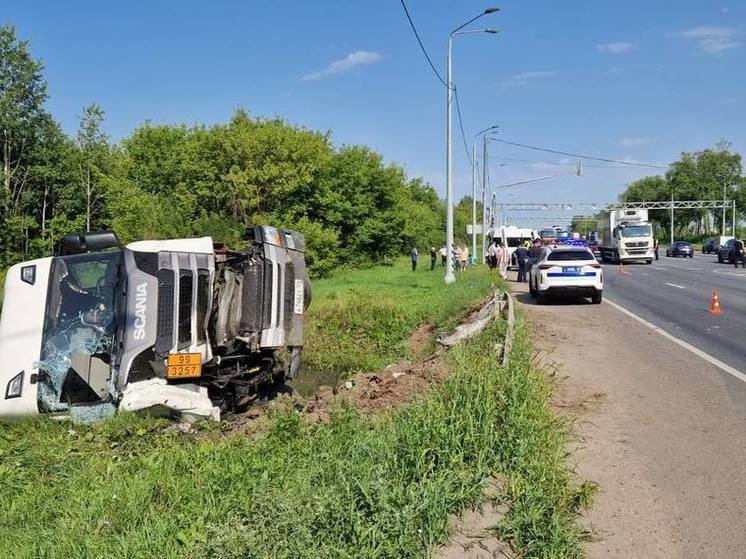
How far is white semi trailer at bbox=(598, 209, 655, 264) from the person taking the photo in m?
41.2

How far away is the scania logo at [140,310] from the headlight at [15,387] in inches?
52.9

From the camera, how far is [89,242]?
863 cm

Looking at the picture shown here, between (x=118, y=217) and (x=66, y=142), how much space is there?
5870 mm

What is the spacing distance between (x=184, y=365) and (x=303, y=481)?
3.76 metres

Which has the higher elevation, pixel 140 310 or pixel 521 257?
pixel 521 257

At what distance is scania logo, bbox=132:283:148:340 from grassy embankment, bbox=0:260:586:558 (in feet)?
3.23

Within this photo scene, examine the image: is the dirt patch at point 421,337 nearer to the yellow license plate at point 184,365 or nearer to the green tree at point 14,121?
the yellow license plate at point 184,365

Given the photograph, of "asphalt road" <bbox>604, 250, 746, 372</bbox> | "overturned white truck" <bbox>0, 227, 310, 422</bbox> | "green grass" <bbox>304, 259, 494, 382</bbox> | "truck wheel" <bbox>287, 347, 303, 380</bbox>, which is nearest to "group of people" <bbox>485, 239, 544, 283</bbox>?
"asphalt road" <bbox>604, 250, 746, 372</bbox>

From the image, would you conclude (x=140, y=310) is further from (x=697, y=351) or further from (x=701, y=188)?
(x=701, y=188)

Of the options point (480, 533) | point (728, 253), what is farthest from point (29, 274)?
point (728, 253)

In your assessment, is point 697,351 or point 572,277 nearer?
point 697,351

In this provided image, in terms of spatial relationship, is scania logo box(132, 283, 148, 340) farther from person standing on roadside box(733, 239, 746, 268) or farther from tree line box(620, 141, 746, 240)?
tree line box(620, 141, 746, 240)

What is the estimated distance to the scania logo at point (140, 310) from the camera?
7.68m

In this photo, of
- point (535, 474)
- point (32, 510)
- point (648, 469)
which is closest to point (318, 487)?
point (535, 474)
